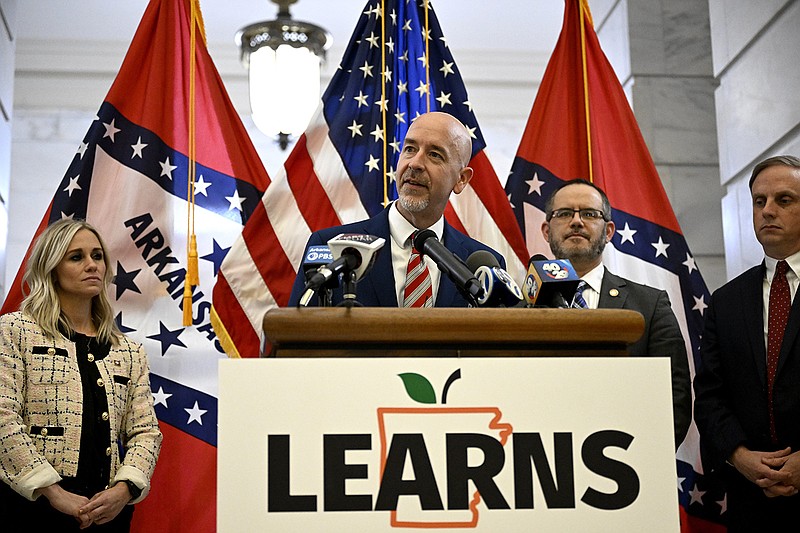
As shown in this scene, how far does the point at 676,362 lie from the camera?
2.95 meters

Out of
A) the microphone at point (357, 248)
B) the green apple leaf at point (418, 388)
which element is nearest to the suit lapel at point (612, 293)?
the microphone at point (357, 248)

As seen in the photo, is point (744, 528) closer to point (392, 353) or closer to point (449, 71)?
point (392, 353)

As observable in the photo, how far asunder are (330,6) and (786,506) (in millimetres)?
5101

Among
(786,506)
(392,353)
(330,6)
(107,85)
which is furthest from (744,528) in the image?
(107,85)

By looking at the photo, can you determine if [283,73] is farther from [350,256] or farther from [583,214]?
[350,256]

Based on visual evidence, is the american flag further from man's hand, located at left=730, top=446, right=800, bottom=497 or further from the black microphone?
the black microphone

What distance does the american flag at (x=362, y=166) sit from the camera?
145 inches

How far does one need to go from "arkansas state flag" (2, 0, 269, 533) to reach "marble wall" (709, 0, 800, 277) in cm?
201

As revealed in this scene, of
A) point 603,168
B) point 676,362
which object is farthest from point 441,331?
point 603,168

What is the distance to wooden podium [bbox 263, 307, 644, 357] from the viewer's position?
4.98 ft

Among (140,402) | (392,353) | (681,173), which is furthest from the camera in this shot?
(681,173)

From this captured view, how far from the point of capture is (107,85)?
23.5 feet

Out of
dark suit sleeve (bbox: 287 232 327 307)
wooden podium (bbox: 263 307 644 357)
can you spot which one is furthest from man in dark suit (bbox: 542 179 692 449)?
wooden podium (bbox: 263 307 644 357)

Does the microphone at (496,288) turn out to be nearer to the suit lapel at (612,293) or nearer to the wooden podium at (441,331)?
the wooden podium at (441,331)
